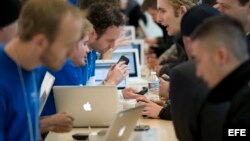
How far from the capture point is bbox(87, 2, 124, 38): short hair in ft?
12.3

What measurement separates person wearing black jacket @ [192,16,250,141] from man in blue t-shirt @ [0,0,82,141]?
0.52 meters

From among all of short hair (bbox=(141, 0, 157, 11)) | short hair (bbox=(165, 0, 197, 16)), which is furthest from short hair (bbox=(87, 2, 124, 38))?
short hair (bbox=(141, 0, 157, 11))

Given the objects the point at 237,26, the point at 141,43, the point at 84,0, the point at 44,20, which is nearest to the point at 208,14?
the point at 237,26

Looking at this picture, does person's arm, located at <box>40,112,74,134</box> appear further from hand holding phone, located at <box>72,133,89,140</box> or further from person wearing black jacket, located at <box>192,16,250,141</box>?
person wearing black jacket, located at <box>192,16,250,141</box>

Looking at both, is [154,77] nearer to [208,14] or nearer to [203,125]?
[208,14]

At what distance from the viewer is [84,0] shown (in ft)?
12.5

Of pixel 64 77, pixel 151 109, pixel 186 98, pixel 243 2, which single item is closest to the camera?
pixel 186 98

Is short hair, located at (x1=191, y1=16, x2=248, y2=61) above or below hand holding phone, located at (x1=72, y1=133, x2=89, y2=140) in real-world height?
above

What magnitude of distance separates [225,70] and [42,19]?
2.40 feet

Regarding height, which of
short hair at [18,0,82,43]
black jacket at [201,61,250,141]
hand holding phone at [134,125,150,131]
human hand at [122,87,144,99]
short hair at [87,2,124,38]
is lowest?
hand holding phone at [134,125,150,131]

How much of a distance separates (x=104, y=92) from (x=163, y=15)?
130 centimetres

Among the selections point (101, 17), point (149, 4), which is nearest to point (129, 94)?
point (101, 17)

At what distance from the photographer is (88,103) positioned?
319 cm

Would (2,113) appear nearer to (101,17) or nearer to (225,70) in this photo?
(225,70)
